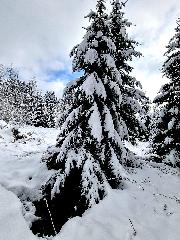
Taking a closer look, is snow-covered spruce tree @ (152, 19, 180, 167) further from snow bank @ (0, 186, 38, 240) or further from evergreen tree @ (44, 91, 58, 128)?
evergreen tree @ (44, 91, 58, 128)

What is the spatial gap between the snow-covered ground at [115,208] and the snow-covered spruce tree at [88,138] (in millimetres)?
749

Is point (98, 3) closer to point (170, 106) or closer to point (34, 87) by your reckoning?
point (170, 106)

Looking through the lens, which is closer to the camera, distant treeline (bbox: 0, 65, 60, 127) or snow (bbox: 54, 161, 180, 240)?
snow (bbox: 54, 161, 180, 240)

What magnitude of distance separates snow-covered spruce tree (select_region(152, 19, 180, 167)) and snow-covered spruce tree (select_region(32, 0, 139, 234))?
5.58 metres

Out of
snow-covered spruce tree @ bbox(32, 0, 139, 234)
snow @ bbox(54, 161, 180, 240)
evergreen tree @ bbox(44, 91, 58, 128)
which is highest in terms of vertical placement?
evergreen tree @ bbox(44, 91, 58, 128)

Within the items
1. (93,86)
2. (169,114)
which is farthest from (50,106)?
(93,86)

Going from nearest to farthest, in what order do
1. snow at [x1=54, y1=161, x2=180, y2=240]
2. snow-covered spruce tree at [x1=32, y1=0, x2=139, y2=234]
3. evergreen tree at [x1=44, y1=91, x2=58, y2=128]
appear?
1. snow at [x1=54, y1=161, x2=180, y2=240]
2. snow-covered spruce tree at [x1=32, y1=0, x2=139, y2=234]
3. evergreen tree at [x1=44, y1=91, x2=58, y2=128]

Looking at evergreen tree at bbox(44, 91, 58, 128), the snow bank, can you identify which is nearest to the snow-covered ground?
the snow bank

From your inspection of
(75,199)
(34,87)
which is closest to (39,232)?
(75,199)

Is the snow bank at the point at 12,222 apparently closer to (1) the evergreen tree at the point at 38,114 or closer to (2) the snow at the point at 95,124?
(2) the snow at the point at 95,124

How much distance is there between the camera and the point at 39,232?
8.77m

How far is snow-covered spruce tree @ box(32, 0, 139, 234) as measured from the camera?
9422 mm

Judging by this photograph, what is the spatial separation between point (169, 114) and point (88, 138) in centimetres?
771

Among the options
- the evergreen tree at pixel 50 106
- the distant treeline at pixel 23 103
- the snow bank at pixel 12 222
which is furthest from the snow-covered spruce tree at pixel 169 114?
the evergreen tree at pixel 50 106
